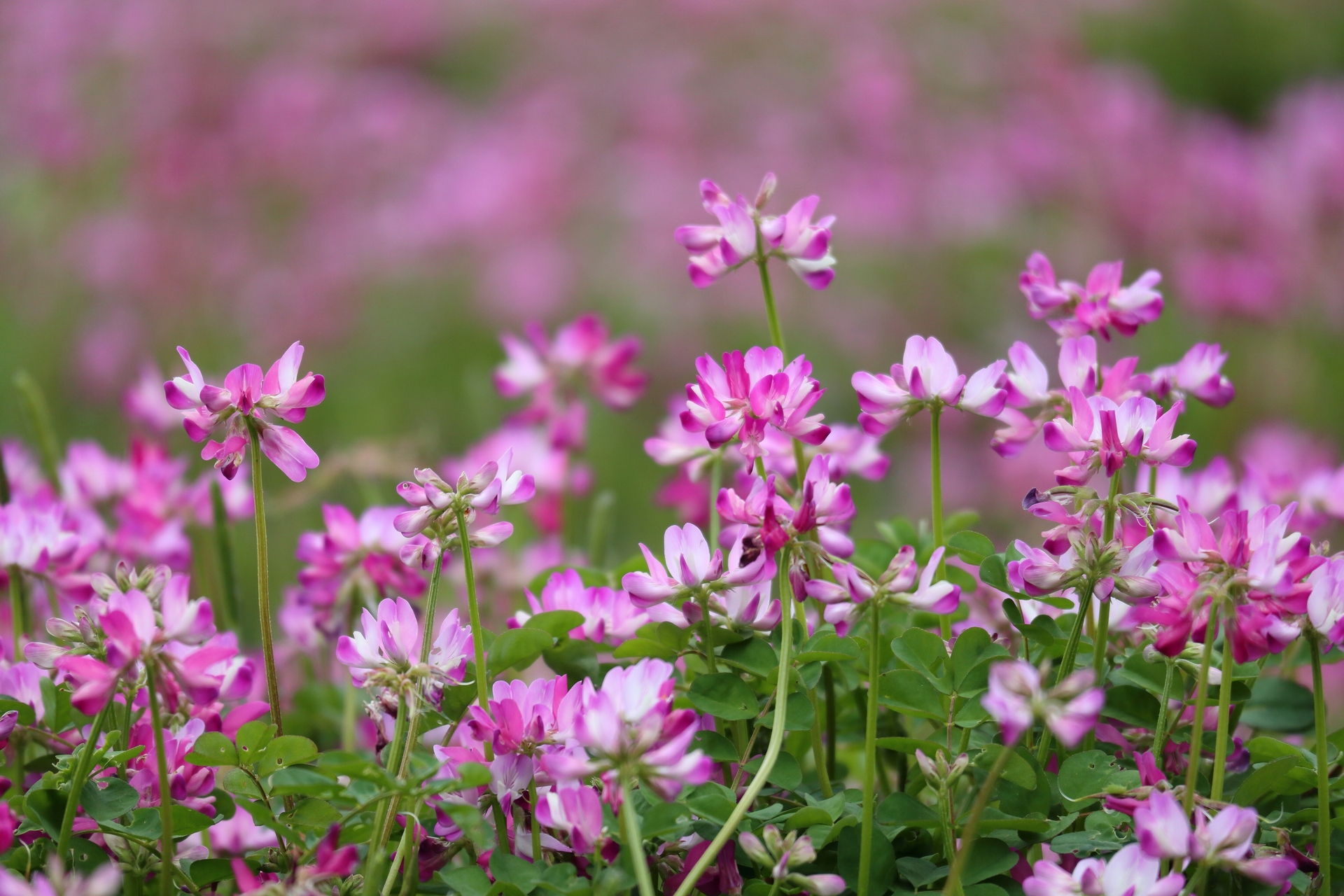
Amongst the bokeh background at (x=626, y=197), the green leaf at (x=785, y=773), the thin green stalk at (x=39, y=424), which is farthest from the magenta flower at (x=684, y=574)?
the bokeh background at (x=626, y=197)

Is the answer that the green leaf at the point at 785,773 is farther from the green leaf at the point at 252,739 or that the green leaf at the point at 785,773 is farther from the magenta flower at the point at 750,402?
the green leaf at the point at 252,739

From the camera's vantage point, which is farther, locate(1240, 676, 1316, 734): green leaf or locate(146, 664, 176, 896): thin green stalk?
locate(1240, 676, 1316, 734): green leaf

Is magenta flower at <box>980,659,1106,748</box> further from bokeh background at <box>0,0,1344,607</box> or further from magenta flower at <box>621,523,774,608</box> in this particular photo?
bokeh background at <box>0,0,1344,607</box>

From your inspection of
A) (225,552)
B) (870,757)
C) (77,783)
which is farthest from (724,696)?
(225,552)

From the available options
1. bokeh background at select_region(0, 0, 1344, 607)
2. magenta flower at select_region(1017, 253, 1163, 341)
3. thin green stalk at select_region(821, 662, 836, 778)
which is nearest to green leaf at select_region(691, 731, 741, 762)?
thin green stalk at select_region(821, 662, 836, 778)

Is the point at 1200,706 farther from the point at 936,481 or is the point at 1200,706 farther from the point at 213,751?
the point at 213,751

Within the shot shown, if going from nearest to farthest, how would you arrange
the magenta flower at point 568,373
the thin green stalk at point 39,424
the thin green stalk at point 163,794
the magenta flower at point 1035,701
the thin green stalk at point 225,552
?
the magenta flower at point 1035,701
the thin green stalk at point 163,794
the thin green stalk at point 225,552
the thin green stalk at point 39,424
the magenta flower at point 568,373

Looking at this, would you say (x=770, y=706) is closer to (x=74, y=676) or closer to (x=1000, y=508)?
(x=74, y=676)
